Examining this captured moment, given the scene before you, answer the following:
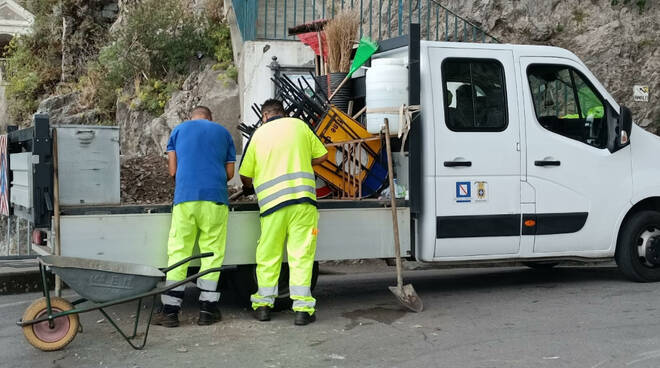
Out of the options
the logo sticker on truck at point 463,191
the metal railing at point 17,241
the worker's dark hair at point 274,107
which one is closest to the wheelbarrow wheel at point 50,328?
the worker's dark hair at point 274,107

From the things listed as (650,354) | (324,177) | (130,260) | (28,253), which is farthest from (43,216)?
(650,354)

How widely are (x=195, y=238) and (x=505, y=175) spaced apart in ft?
9.06

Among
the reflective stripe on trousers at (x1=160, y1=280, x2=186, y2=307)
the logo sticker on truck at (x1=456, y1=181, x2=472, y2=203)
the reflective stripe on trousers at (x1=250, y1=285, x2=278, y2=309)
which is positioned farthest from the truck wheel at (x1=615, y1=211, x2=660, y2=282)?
the reflective stripe on trousers at (x1=160, y1=280, x2=186, y2=307)

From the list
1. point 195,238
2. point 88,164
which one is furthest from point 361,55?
point 88,164

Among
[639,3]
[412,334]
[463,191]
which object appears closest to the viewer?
[412,334]

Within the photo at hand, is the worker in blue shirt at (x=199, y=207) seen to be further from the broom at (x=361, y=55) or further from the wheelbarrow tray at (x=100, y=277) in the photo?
the broom at (x=361, y=55)

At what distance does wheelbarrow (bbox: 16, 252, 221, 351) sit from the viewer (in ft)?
16.1

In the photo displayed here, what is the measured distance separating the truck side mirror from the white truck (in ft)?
0.03

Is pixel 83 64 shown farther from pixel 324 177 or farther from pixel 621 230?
pixel 621 230

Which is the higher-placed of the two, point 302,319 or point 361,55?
point 361,55

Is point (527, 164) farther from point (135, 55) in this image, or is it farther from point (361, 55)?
point (135, 55)

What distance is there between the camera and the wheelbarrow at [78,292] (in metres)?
4.90

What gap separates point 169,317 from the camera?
5.88 m

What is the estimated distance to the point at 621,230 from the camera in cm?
733
